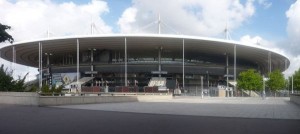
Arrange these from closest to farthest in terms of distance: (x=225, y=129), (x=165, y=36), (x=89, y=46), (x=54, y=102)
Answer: (x=225, y=129), (x=54, y=102), (x=165, y=36), (x=89, y=46)

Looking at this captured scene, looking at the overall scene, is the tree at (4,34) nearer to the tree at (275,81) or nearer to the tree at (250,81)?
the tree at (250,81)

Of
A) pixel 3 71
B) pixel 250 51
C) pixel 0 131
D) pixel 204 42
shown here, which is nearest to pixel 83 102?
pixel 3 71

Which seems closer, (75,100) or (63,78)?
(75,100)

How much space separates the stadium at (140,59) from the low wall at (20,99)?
130 ft

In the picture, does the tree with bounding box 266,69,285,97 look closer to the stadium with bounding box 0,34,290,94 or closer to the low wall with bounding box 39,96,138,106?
the stadium with bounding box 0,34,290,94

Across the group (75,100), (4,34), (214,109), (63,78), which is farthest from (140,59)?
(4,34)

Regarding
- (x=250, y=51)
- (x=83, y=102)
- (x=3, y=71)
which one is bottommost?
(x=83, y=102)

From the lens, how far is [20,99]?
2353 cm

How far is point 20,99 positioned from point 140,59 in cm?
5344

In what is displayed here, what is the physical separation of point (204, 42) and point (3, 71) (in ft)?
139

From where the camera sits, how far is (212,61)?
79.5 m

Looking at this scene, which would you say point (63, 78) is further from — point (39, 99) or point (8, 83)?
point (39, 99)

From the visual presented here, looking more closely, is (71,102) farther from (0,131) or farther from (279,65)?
(279,65)

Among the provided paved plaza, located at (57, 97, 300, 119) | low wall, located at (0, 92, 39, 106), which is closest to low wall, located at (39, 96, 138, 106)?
low wall, located at (0, 92, 39, 106)
